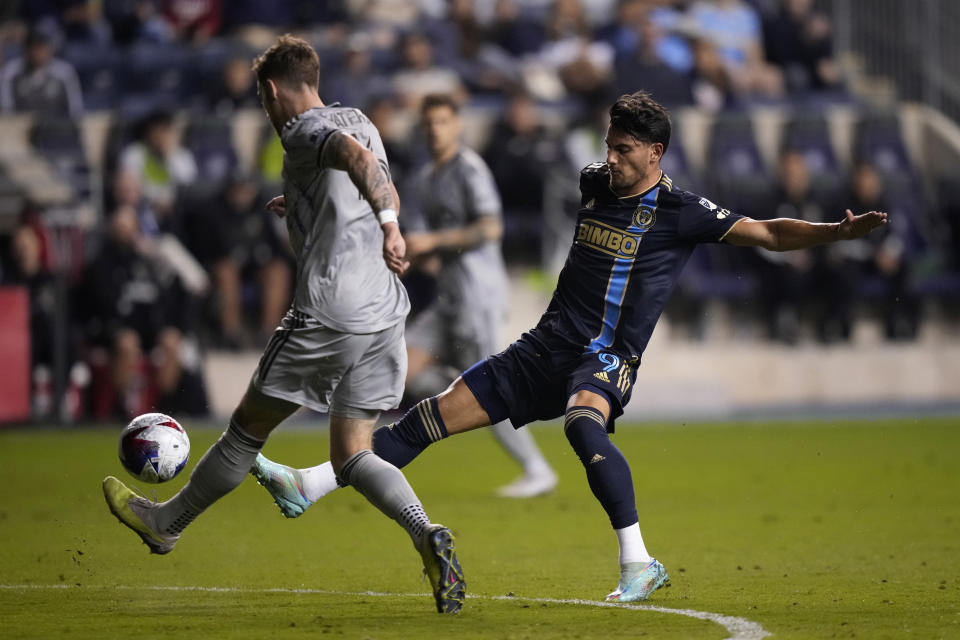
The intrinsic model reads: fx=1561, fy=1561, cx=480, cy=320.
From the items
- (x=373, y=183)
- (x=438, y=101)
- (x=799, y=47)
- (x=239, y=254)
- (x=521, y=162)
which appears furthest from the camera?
(x=799, y=47)

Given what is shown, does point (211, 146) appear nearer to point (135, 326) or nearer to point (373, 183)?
point (135, 326)

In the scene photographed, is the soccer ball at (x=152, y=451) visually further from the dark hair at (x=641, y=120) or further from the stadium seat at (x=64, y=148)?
the stadium seat at (x=64, y=148)

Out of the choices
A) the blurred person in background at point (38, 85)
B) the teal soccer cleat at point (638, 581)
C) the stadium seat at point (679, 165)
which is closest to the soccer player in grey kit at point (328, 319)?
the teal soccer cleat at point (638, 581)

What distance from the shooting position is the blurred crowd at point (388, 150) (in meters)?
15.6

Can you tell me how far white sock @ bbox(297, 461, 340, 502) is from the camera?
657 cm

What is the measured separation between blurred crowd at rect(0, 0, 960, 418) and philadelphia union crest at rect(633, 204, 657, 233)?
9.19 m

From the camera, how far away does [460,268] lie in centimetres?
1070

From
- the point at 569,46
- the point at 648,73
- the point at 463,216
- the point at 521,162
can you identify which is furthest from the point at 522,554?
the point at 569,46

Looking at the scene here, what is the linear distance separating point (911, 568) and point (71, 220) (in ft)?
37.0

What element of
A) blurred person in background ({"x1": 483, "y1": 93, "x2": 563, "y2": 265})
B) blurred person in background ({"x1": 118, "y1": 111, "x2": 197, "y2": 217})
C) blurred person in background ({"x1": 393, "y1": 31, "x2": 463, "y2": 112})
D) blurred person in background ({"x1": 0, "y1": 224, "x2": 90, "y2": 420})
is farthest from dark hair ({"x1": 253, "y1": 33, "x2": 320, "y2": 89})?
blurred person in background ({"x1": 393, "y1": 31, "x2": 463, "y2": 112})

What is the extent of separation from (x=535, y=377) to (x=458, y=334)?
13.7ft

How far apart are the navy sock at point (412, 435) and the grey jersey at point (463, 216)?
390 cm

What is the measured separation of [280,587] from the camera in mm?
6680

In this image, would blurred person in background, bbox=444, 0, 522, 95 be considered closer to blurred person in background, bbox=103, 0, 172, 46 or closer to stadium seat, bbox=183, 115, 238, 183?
stadium seat, bbox=183, 115, 238, 183
